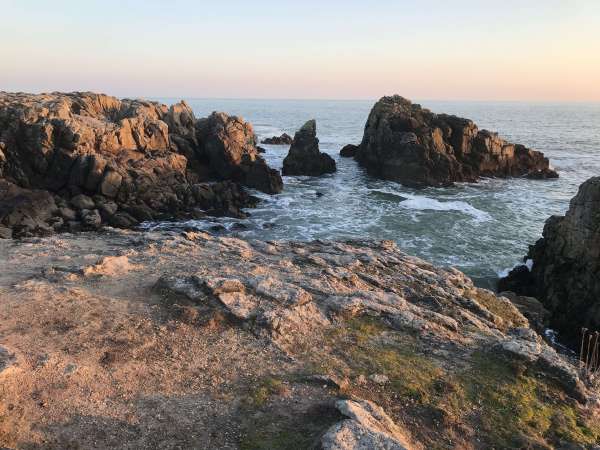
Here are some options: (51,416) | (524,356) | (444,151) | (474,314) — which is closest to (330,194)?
(444,151)

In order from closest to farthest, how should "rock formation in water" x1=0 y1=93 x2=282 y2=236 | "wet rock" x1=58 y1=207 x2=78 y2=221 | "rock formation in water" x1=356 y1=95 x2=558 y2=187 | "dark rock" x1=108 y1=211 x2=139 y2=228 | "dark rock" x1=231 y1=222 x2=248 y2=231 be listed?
"wet rock" x1=58 y1=207 x2=78 y2=221 → "rock formation in water" x1=0 y1=93 x2=282 y2=236 → "dark rock" x1=108 y1=211 x2=139 y2=228 → "dark rock" x1=231 y1=222 x2=248 y2=231 → "rock formation in water" x1=356 y1=95 x2=558 y2=187

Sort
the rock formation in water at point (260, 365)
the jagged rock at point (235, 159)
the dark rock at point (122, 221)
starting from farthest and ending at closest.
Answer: the jagged rock at point (235, 159)
the dark rock at point (122, 221)
the rock formation in water at point (260, 365)

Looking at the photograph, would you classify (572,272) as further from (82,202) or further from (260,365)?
(82,202)

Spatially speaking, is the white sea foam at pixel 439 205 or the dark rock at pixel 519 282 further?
the white sea foam at pixel 439 205

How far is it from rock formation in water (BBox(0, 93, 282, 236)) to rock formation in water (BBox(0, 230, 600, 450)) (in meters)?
18.4

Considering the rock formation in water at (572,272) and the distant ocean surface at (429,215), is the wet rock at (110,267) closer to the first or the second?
the distant ocean surface at (429,215)

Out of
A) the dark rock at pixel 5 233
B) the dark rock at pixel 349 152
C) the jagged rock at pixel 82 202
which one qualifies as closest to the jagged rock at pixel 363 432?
the dark rock at pixel 5 233

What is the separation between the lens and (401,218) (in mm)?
41812

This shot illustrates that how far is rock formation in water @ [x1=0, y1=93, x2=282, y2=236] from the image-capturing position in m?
33.9

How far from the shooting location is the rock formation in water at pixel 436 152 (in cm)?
5666

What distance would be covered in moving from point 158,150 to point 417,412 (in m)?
42.1

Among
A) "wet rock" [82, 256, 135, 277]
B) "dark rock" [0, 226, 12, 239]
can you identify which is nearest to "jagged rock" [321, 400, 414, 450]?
"wet rock" [82, 256, 135, 277]

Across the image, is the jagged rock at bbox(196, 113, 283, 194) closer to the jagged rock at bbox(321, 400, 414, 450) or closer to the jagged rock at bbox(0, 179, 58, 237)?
the jagged rock at bbox(0, 179, 58, 237)

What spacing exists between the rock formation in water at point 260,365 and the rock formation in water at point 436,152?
137 feet
